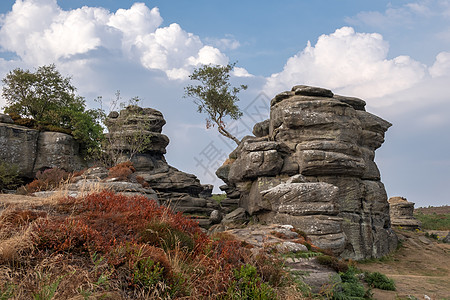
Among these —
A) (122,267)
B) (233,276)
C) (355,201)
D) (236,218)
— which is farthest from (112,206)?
(355,201)

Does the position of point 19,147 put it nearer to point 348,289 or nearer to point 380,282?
point 348,289

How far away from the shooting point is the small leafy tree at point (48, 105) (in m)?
35.0

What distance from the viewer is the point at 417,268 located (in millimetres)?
23875

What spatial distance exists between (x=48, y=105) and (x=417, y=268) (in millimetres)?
39287

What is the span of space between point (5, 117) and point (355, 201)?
32.7 meters

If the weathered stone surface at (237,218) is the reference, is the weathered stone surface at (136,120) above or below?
above

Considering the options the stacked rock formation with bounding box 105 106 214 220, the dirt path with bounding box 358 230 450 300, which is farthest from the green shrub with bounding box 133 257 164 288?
the stacked rock formation with bounding box 105 106 214 220

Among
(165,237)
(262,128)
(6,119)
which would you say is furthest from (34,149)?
(165,237)

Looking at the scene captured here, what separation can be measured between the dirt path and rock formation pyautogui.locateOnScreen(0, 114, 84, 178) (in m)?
28.0

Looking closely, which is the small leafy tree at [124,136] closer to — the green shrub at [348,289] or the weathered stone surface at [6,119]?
the weathered stone surface at [6,119]

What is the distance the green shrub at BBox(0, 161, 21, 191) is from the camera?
1069 inches

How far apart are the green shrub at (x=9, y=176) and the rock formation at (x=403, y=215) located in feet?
141

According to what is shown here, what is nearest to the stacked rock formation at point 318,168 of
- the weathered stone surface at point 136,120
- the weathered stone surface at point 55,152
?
the weathered stone surface at point 136,120

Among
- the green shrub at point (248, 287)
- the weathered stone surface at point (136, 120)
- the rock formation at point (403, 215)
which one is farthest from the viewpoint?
the rock formation at point (403, 215)
